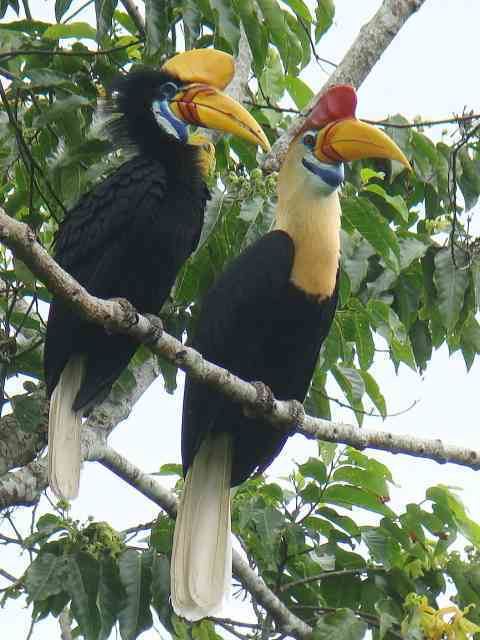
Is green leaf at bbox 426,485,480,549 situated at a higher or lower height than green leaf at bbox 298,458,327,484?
lower

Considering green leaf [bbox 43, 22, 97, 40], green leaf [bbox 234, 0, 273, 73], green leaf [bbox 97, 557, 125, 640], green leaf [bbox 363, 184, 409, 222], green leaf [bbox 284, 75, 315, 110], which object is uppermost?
green leaf [bbox 284, 75, 315, 110]

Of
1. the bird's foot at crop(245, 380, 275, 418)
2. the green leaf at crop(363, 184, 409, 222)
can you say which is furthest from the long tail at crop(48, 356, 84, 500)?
the green leaf at crop(363, 184, 409, 222)

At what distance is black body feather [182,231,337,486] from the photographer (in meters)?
4.02

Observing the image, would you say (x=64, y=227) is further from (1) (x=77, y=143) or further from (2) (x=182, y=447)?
(2) (x=182, y=447)

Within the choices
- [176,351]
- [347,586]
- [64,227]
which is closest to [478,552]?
[347,586]

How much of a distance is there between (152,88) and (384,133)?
91 cm

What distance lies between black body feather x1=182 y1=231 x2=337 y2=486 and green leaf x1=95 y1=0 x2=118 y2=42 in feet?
2.67

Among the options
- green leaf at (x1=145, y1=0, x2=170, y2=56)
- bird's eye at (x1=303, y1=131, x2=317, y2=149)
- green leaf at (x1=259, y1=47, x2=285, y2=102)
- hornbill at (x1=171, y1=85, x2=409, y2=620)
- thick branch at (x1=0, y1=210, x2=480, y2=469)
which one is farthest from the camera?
green leaf at (x1=259, y1=47, x2=285, y2=102)

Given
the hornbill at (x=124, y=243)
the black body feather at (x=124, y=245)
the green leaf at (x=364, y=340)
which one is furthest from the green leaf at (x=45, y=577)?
the green leaf at (x=364, y=340)

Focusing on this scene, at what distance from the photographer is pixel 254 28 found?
3.83 m

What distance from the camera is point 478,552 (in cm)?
394

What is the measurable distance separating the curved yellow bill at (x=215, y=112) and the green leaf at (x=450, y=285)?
0.68 meters

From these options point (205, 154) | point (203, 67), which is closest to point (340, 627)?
point (205, 154)

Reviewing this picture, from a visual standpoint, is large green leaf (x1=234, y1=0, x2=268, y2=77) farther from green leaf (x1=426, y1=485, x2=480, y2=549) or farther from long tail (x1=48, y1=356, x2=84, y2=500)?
green leaf (x1=426, y1=485, x2=480, y2=549)
